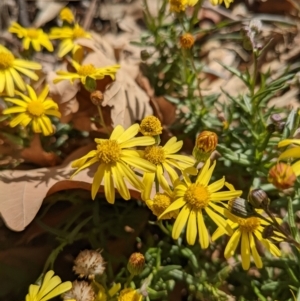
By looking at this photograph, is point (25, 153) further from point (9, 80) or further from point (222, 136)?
point (222, 136)

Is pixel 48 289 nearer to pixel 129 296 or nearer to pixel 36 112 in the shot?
pixel 129 296

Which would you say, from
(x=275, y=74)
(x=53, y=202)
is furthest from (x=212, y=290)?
(x=275, y=74)

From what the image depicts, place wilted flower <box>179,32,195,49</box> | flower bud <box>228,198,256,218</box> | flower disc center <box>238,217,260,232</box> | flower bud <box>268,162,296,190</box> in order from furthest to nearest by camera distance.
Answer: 1. wilted flower <box>179,32,195,49</box>
2. flower disc center <box>238,217,260,232</box>
3. flower bud <box>228,198,256,218</box>
4. flower bud <box>268,162,296,190</box>

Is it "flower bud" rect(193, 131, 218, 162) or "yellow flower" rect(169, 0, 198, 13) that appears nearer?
"flower bud" rect(193, 131, 218, 162)

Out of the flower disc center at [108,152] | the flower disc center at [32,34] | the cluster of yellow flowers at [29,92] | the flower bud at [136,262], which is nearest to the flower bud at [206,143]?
the flower disc center at [108,152]

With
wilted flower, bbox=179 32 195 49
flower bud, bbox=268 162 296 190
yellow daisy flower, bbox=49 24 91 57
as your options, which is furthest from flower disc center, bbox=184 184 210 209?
yellow daisy flower, bbox=49 24 91 57

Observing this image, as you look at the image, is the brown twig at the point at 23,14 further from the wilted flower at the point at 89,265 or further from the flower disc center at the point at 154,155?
the wilted flower at the point at 89,265

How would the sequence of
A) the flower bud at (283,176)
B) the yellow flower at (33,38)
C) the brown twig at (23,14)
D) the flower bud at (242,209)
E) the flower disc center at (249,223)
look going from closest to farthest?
the flower bud at (283,176) → the flower bud at (242,209) → the flower disc center at (249,223) → the yellow flower at (33,38) → the brown twig at (23,14)

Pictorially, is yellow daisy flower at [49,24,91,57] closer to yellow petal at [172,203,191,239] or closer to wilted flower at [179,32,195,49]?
wilted flower at [179,32,195,49]
